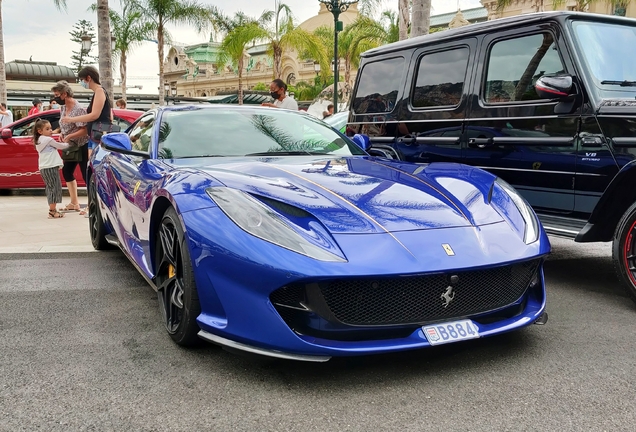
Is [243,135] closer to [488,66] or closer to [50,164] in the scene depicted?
[488,66]

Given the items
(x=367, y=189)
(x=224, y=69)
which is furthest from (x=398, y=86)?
(x=224, y=69)

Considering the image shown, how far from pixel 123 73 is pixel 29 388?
4024 centimetres

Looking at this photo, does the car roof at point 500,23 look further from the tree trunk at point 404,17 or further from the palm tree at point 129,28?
the palm tree at point 129,28

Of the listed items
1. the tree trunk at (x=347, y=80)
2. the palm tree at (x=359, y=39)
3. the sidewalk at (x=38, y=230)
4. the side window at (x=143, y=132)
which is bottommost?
the sidewalk at (x=38, y=230)

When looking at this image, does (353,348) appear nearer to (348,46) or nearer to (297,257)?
(297,257)

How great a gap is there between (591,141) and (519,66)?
0.91m

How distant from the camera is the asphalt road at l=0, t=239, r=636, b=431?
241 cm

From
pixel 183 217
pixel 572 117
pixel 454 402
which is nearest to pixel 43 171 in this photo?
pixel 183 217

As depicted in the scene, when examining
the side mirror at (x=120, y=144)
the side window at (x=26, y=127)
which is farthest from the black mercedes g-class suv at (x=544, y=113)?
the side window at (x=26, y=127)

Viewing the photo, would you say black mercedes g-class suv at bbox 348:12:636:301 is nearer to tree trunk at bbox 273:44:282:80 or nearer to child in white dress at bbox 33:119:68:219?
child in white dress at bbox 33:119:68:219

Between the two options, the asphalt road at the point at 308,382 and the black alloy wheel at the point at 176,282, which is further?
the black alloy wheel at the point at 176,282

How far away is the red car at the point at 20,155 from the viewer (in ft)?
35.0

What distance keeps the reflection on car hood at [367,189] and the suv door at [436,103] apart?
4.42 feet

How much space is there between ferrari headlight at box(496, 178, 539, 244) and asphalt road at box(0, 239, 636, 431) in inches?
21.5
